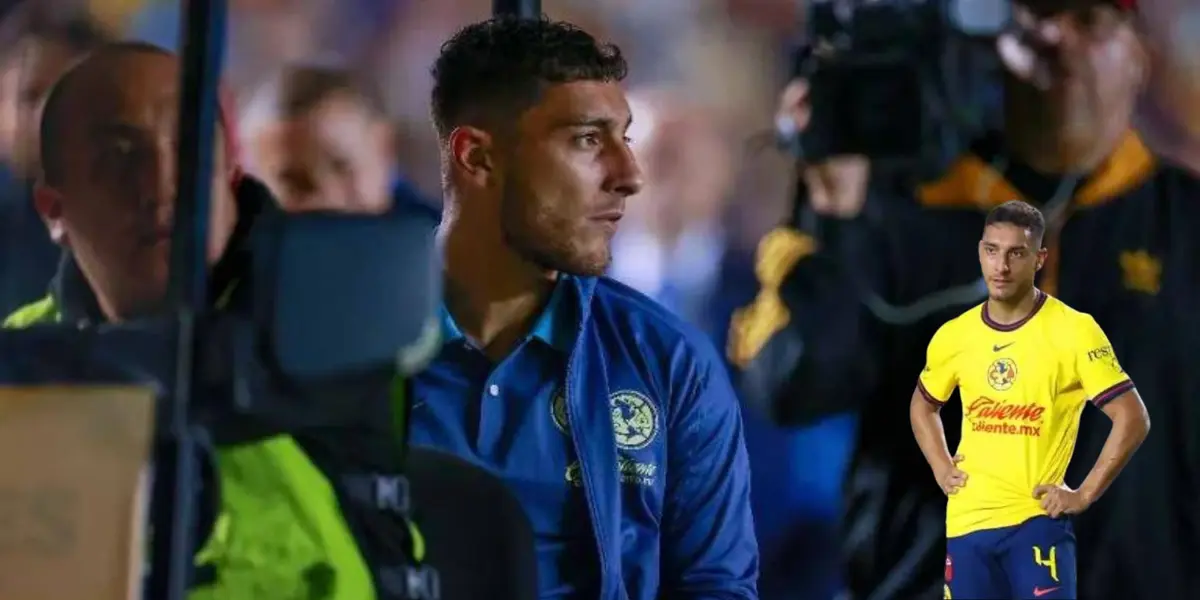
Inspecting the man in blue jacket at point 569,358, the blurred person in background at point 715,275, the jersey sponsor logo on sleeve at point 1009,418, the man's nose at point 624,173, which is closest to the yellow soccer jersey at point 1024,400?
the jersey sponsor logo on sleeve at point 1009,418

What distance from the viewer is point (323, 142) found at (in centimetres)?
150

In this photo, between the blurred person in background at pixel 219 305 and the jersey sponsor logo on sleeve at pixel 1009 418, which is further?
the jersey sponsor logo on sleeve at pixel 1009 418

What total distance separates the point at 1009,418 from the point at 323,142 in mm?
817

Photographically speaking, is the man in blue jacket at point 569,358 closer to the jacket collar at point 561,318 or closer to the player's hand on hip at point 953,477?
the jacket collar at point 561,318

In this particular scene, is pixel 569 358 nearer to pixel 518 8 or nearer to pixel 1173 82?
pixel 518 8

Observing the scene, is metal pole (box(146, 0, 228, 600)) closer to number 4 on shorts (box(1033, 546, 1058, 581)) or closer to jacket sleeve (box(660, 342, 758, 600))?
jacket sleeve (box(660, 342, 758, 600))

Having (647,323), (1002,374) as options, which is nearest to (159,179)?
(647,323)

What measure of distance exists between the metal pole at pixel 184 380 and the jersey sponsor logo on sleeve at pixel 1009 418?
2.64ft

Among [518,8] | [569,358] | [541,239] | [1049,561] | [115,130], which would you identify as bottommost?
[1049,561]

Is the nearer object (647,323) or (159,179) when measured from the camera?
(159,179)

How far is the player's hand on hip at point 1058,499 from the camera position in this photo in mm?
1380

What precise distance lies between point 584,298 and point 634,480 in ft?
0.69

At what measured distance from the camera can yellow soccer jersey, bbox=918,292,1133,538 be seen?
138 centimetres

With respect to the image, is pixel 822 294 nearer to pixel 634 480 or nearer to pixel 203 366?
pixel 634 480
